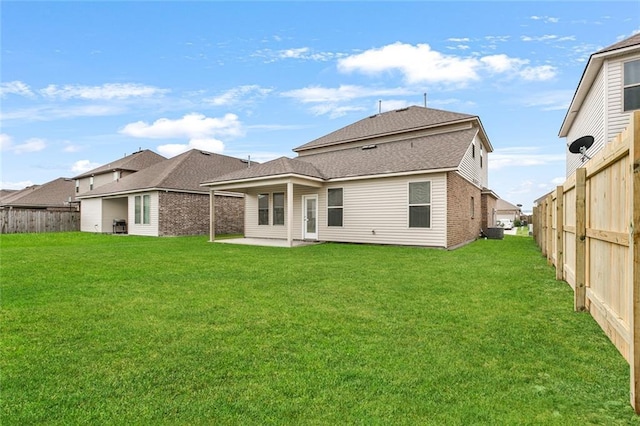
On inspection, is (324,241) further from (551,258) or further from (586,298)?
(586,298)

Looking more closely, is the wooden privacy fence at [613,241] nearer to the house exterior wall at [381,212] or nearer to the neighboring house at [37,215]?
the house exterior wall at [381,212]

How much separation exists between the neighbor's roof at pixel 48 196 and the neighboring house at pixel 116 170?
120 inches

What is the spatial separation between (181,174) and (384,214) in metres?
13.7

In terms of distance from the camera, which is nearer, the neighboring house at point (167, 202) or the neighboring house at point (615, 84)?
the neighboring house at point (615, 84)

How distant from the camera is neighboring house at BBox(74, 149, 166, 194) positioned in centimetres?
2669

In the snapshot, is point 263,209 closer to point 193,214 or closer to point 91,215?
point 193,214

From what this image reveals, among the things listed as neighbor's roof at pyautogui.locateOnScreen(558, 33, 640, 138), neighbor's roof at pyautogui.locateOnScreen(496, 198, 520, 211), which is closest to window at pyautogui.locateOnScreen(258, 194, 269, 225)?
neighbor's roof at pyautogui.locateOnScreen(558, 33, 640, 138)

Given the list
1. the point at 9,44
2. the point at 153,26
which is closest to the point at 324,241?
the point at 153,26

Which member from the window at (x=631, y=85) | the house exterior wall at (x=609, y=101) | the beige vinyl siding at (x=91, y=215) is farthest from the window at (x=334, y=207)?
the beige vinyl siding at (x=91, y=215)

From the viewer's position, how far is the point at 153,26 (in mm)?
12195

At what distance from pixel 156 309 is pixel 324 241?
10.5 metres

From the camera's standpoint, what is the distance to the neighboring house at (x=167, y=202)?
19594 millimetres

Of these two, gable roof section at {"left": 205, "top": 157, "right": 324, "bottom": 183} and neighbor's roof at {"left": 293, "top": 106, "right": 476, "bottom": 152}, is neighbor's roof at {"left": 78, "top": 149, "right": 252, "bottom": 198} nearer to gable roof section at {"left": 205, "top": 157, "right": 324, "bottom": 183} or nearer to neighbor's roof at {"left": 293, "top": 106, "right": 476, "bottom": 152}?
gable roof section at {"left": 205, "top": 157, "right": 324, "bottom": 183}

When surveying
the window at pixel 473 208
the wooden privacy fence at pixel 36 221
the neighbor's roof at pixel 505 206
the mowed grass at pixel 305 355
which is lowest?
the mowed grass at pixel 305 355
